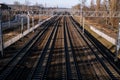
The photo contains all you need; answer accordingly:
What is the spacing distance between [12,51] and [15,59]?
4.11m

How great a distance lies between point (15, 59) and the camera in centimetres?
2395

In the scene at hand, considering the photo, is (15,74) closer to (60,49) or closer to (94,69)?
(94,69)

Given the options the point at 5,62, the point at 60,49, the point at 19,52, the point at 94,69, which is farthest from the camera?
the point at 60,49

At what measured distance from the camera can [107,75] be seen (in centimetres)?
1908

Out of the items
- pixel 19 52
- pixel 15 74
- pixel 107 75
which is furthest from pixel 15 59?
pixel 107 75

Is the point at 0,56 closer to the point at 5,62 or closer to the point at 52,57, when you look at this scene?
the point at 5,62

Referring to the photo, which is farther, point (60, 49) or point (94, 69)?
point (60, 49)

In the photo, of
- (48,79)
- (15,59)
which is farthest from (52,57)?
(48,79)

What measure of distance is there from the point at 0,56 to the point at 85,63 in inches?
311

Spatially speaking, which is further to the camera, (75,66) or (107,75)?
(75,66)

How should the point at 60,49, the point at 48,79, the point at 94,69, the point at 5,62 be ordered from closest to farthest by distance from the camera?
the point at 48,79, the point at 94,69, the point at 5,62, the point at 60,49

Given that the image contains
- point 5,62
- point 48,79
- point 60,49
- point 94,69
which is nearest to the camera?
point 48,79

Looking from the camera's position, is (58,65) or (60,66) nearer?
(60,66)

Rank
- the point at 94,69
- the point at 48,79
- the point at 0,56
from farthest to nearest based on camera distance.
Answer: the point at 0,56, the point at 94,69, the point at 48,79
